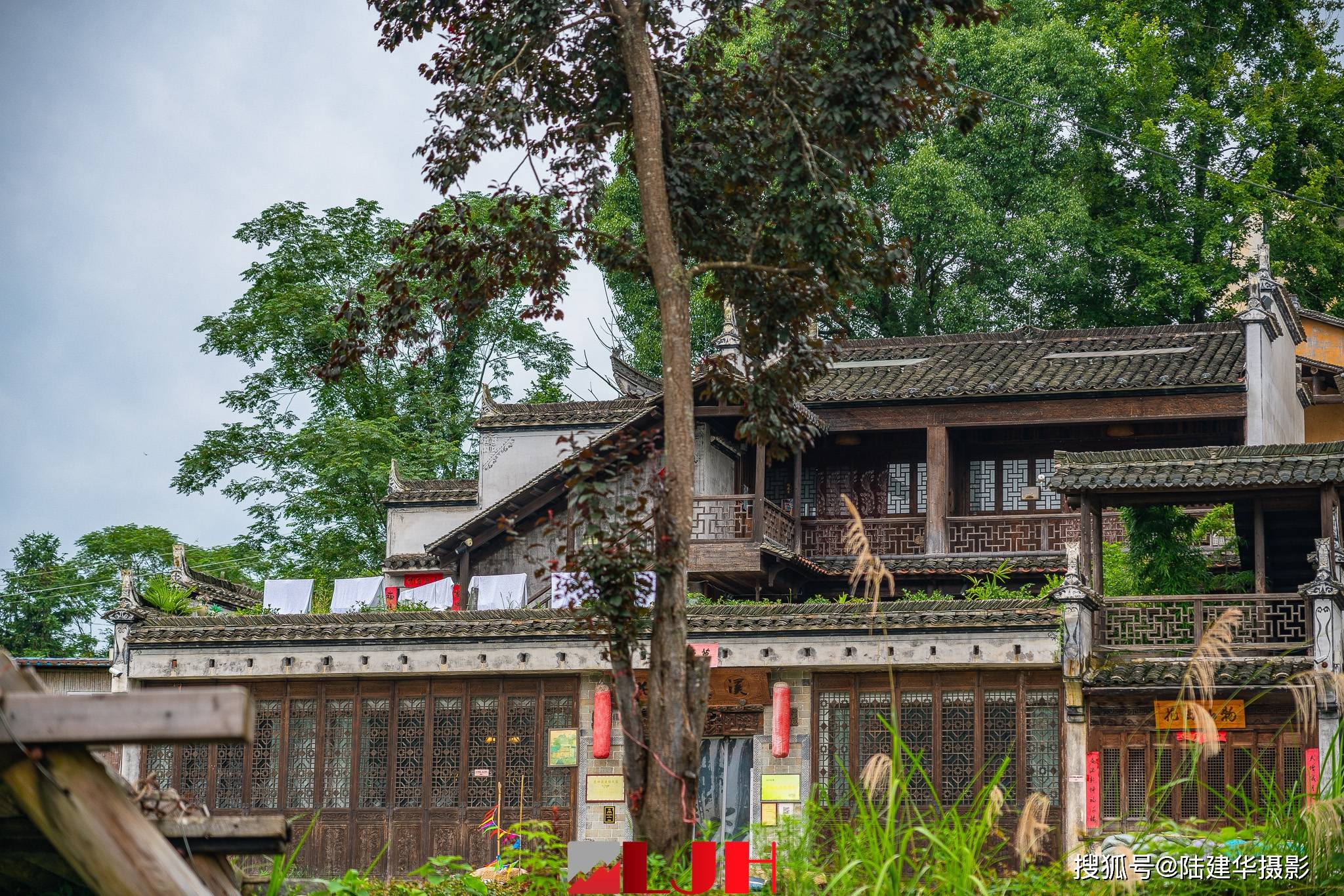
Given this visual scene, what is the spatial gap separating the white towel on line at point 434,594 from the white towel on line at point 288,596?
1.38 meters

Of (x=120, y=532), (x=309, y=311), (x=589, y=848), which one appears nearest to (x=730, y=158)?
(x=589, y=848)

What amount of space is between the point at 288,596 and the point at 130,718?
19303 mm

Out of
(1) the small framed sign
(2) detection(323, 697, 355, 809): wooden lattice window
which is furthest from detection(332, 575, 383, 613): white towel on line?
(1) the small framed sign

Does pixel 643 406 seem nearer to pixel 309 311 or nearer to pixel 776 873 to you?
pixel 309 311

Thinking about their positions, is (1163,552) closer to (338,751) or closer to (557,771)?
(557,771)

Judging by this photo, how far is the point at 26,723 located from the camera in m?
4.20

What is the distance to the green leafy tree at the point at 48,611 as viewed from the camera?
31.9 m

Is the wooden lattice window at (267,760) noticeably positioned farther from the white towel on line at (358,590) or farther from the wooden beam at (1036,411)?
the wooden beam at (1036,411)

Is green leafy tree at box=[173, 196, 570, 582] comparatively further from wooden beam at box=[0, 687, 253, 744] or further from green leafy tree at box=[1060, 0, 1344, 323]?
wooden beam at box=[0, 687, 253, 744]

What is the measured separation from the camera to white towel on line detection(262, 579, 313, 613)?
74.8ft

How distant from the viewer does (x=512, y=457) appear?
24.1m

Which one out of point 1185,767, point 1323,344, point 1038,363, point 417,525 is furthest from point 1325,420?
point 417,525

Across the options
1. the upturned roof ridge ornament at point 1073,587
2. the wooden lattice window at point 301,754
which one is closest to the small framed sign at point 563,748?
the wooden lattice window at point 301,754

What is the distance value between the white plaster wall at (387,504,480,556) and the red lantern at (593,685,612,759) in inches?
342
